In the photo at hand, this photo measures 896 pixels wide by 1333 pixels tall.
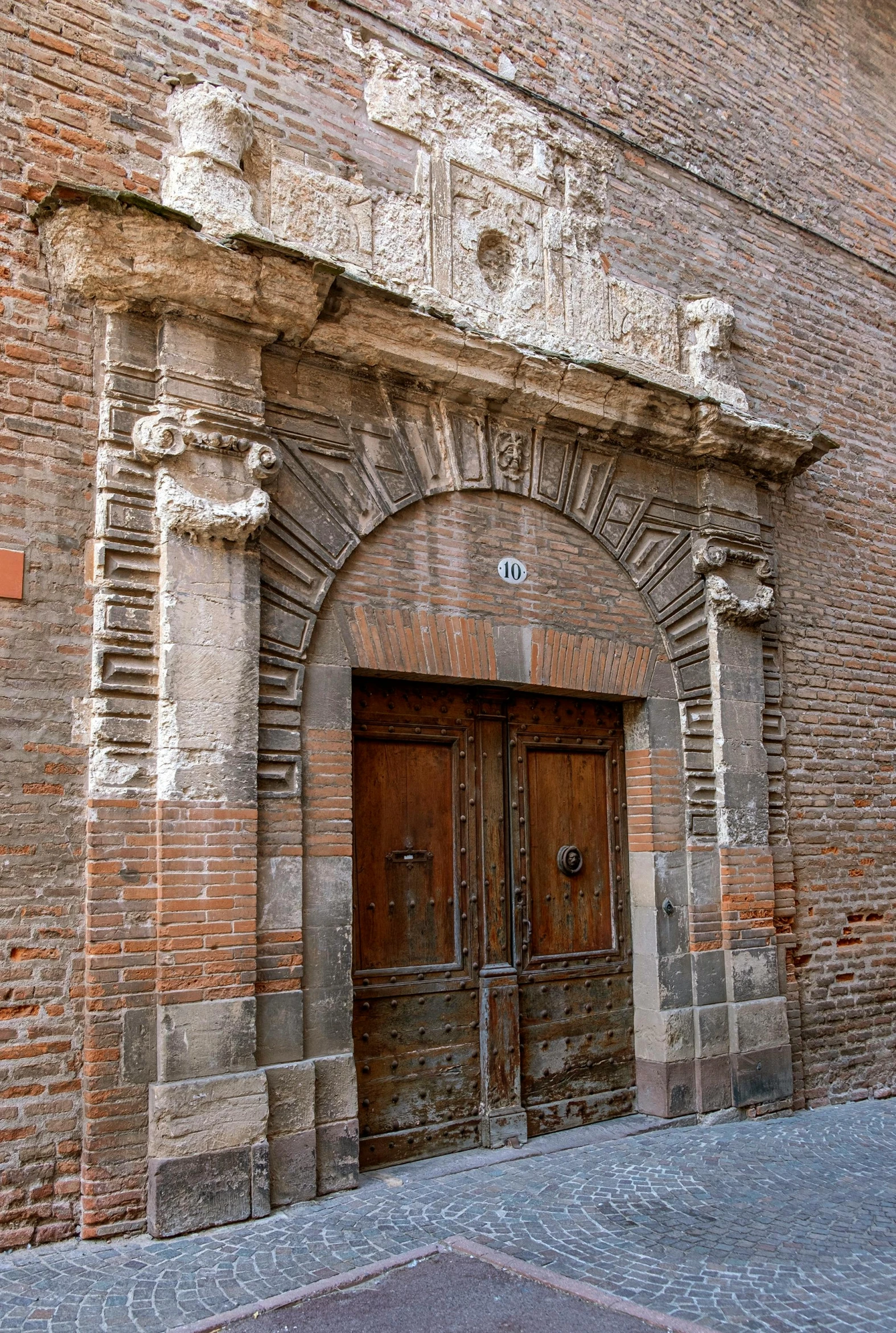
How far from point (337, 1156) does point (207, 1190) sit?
0.66 m

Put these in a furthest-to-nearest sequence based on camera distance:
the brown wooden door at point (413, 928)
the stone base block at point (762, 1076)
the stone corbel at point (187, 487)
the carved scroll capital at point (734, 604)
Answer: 1. the carved scroll capital at point (734, 604)
2. the stone base block at point (762, 1076)
3. the brown wooden door at point (413, 928)
4. the stone corbel at point (187, 487)

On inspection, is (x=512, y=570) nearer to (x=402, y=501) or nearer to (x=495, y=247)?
(x=402, y=501)

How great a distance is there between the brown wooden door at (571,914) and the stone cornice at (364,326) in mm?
1665

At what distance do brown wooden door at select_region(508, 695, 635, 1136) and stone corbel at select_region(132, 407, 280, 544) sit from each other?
1.98 metres

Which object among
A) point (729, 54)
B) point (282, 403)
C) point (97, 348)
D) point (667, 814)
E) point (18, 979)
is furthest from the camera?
point (729, 54)

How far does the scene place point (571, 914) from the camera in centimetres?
604

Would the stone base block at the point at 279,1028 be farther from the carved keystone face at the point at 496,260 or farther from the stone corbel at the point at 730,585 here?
the carved keystone face at the point at 496,260

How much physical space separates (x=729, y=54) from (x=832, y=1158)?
6.97 meters

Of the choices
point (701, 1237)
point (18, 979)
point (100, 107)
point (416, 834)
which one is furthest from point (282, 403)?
point (701, 1237)

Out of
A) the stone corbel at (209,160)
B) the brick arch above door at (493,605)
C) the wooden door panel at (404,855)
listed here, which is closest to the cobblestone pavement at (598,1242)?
the wooden door panel at (404,855)

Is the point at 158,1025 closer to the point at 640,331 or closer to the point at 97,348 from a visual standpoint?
the point at 97,348

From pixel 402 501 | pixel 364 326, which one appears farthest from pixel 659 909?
pixel 364 326

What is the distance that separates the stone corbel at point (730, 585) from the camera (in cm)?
652

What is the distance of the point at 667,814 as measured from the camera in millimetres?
6270
